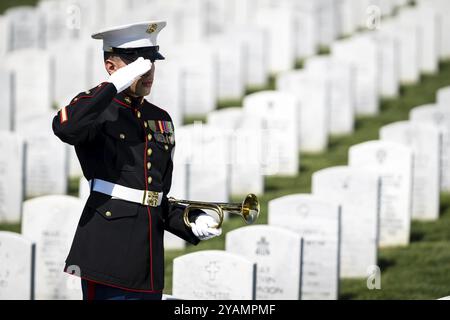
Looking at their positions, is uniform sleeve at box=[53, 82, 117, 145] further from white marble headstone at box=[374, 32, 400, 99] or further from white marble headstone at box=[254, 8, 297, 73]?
white marble headstone at box=[254, 8, 297, 73]

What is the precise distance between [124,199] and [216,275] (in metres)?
2.82

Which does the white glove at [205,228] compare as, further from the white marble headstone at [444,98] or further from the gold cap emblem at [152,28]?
the white marble headstone at [444,98]

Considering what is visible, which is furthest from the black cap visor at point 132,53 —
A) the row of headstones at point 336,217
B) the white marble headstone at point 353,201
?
the white marble headstone at point 353,201

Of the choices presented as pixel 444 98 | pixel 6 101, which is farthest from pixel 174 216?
pixel 444 98

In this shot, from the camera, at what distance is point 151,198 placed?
5125mm

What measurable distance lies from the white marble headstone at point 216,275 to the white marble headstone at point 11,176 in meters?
3.40

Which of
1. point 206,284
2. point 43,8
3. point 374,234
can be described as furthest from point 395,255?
point 43,8

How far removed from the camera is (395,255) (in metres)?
10.0

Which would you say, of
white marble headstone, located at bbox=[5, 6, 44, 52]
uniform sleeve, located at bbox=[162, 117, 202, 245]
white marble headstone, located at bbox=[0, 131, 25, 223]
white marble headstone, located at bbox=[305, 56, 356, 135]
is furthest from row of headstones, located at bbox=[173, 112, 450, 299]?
white marble headstone, located at bbox=[5, 6, 44, 52]

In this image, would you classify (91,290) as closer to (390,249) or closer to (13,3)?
(390,249)

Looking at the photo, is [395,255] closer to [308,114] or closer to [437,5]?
[308,114]

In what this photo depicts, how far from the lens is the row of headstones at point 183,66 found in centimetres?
1378

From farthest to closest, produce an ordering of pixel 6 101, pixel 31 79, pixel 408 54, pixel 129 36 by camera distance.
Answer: pixel 408 54
pixel 31 79
pixel 6 101
pixel 129 36

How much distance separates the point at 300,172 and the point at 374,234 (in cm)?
296
